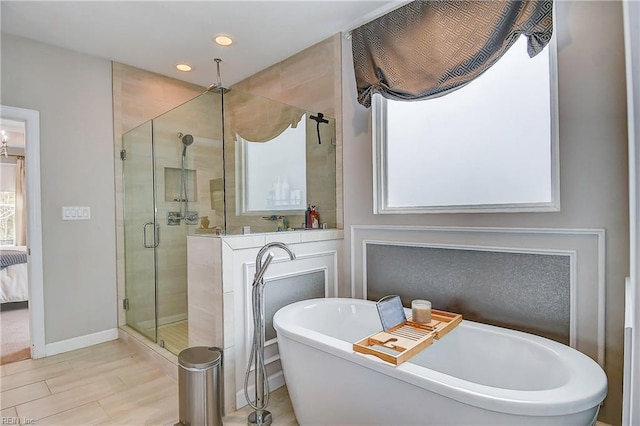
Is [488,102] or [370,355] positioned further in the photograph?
[488,102]

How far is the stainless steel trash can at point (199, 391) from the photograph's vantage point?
1682mm

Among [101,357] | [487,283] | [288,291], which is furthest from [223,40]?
[101,357]

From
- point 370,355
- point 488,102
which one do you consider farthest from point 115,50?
point 370,355

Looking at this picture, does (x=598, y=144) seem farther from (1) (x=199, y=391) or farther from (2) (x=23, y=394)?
(2) (x=23, y=394)

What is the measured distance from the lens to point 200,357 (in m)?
1.75

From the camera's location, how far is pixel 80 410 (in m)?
1.91

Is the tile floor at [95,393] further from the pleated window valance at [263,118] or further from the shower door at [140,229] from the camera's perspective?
the pleated window valance at [263,118]

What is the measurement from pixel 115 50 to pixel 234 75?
1047mm

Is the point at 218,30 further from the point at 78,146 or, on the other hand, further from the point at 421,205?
the point at 421,205

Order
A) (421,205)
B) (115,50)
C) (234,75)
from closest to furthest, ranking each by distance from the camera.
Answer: (421,205) < (115,50) < (234,75)

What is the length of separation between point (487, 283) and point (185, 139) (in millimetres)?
2402

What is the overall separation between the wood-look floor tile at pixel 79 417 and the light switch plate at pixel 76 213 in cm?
156

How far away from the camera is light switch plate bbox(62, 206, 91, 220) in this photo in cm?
274

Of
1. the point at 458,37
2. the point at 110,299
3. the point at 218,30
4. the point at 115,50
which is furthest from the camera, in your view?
the point at 110,299
